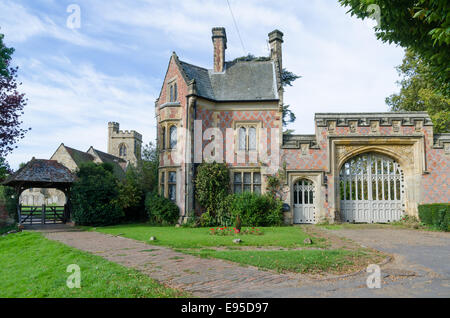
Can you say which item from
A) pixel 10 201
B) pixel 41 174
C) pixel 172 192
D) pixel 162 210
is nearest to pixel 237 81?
pixel 172 192

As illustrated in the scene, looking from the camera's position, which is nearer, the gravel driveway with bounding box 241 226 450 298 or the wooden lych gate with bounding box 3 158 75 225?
the gravel driveway with bounding box 241 226 450 298

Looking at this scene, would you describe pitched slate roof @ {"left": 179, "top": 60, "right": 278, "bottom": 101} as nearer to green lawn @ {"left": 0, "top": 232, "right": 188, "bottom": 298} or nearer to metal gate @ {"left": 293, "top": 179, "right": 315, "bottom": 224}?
metal gate @ {"left": 293, "top": 179, "right": 315, "bottom": 224}

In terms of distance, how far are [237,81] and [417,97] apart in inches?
587

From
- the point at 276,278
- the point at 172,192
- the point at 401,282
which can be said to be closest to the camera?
the point at 401,282

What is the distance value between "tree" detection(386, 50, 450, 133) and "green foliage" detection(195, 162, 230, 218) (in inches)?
638

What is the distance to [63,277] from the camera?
6484 mm

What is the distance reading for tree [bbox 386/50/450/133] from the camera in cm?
2228

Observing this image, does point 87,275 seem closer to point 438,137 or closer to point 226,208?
point 226,208

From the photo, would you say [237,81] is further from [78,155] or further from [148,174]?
[78,155]

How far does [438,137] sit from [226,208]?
12.5 meters

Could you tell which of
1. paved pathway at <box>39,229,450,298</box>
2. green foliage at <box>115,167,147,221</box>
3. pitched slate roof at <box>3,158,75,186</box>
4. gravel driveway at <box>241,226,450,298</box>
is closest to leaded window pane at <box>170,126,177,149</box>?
green foliage at <box>115,167,147,221</box>

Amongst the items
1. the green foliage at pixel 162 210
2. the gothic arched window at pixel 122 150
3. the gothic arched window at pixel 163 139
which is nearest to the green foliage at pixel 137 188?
the green foliage at pixel 162 210

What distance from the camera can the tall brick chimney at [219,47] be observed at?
834 inches
